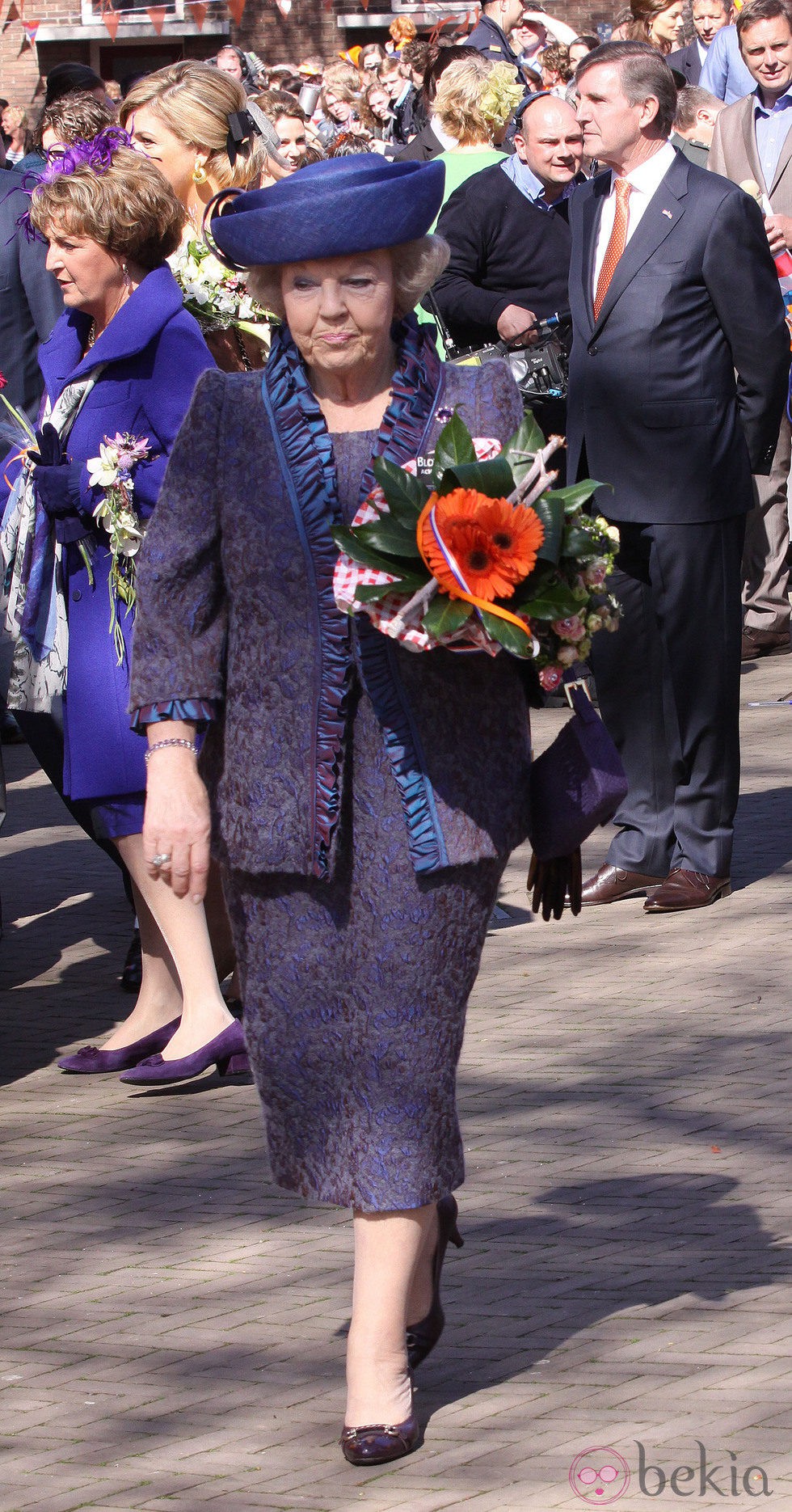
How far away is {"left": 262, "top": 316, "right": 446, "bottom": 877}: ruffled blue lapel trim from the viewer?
135 inches

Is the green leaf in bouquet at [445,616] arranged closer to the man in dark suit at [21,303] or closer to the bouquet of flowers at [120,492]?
the bouquet of flowers at [120,492]

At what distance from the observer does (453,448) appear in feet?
11.0

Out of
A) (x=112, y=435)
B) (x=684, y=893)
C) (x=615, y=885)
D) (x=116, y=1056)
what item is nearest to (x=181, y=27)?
(x=615, y=885)

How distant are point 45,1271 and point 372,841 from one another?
1.44 m

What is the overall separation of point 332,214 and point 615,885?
162 inches

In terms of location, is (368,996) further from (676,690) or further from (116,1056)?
(676,690)

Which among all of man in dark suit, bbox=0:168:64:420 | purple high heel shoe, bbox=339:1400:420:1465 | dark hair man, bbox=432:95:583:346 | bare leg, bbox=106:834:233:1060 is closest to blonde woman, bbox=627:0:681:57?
dark hair man, bbox=432:95:583:346

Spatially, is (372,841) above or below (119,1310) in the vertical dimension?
above

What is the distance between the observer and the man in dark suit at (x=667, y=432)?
6703mm

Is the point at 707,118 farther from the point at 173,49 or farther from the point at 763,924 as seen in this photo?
the point at 173,49

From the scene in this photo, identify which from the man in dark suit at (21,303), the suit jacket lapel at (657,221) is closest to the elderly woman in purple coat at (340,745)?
the suit jacket lapel at (657,221)

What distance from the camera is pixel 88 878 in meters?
8.07

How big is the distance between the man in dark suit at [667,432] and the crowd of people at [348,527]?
13 mm

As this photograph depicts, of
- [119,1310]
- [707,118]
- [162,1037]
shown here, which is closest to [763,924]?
[162,1037]
